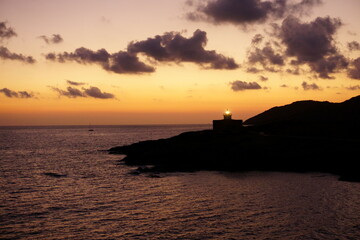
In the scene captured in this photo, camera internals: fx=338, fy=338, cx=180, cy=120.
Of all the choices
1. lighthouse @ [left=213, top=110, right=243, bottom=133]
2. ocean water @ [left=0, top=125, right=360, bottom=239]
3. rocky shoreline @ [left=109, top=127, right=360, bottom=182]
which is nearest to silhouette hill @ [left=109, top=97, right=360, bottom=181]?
rocky shoreline @ [left=109, top=127, right=360, bottom=182]

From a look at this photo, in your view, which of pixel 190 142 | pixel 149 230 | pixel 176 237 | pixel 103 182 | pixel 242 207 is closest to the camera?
pixel 176 237

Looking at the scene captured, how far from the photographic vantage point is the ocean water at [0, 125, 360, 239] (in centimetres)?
2520

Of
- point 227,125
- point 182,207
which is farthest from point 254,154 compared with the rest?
point 182,207

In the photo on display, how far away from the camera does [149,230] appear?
2580 centimetres

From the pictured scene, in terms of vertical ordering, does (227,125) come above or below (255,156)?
above

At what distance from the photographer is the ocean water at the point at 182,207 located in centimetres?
2520

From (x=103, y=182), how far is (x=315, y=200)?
27.8m

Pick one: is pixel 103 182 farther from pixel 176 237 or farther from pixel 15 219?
pixel 176 237

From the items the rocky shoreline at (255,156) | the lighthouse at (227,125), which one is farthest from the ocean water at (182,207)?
the lighthouse at (227,125)

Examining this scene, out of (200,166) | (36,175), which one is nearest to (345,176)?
(200,166)

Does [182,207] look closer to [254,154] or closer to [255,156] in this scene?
[255,156]

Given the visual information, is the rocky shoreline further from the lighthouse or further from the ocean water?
the lighthouse

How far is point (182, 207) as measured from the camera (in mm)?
32312

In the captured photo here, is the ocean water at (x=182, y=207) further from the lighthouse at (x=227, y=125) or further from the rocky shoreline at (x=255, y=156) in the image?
the lighthouse at (x=227, y=125)
